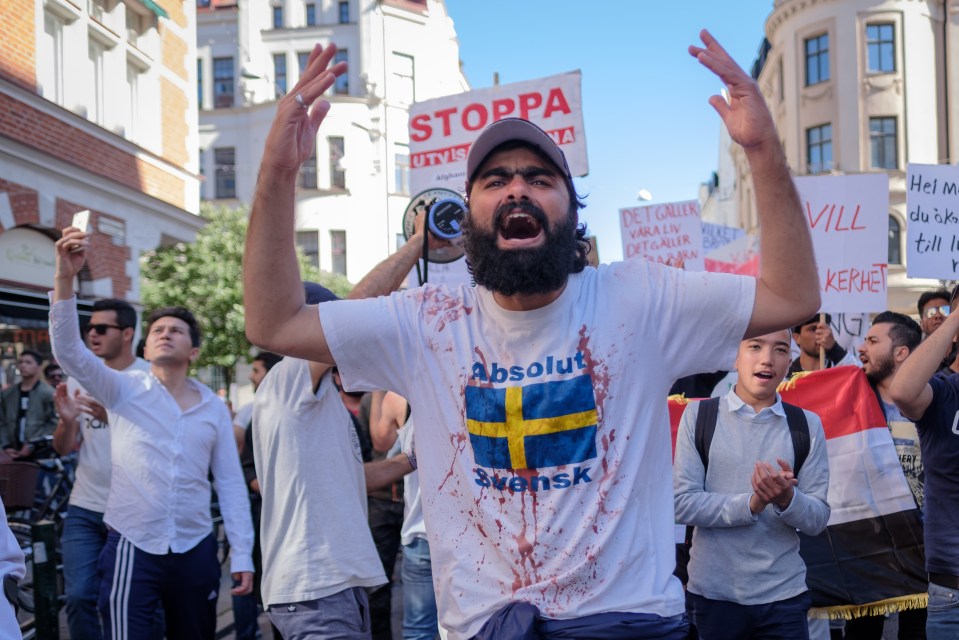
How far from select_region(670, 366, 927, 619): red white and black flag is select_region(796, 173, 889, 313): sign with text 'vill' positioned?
72.2 inches

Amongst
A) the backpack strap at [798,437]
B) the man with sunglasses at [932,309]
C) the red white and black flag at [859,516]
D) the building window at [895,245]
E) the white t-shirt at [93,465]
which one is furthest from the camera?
the building window at [895,245]

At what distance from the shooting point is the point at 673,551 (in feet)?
7.80

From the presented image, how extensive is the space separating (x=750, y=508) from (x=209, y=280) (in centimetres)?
2905

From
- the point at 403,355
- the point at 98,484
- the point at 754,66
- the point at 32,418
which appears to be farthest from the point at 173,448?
the point at 754,66

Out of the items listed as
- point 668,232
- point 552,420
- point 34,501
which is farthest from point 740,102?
point 668,232

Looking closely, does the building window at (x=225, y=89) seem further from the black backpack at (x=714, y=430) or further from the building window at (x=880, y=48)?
the black backpack at (x=714, y=430)

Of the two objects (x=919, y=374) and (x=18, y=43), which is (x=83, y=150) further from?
(x=919, y=374)

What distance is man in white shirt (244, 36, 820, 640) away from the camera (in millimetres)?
2318

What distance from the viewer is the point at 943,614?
13.3ft

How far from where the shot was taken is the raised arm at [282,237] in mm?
2379

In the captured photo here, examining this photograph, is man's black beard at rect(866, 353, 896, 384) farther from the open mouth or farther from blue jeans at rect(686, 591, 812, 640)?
the open mouth

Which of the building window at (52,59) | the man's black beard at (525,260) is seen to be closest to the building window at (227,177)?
the building window at (52,59)

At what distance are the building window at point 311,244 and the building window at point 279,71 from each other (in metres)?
6.36

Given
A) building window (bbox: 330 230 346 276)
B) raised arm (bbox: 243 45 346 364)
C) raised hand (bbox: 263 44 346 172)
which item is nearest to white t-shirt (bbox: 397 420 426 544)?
raised arm (bbox: 243 45 346 364)
